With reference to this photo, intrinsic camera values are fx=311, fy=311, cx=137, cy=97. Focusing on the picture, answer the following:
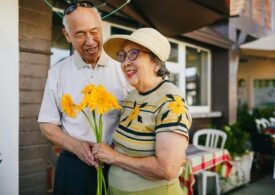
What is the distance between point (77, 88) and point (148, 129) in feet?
1.92

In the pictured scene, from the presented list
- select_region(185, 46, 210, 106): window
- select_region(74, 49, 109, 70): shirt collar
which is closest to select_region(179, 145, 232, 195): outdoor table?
select_region(185, 46, 210, 106): window

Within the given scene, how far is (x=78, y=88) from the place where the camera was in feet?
5.94

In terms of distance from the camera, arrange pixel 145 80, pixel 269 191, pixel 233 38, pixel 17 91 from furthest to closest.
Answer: pixel 233 38 → pixel 269 191 → pixel 17 91 → pixel 145 80

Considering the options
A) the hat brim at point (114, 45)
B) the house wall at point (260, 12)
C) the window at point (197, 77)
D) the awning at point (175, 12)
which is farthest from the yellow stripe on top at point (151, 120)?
the house wall at point (260, 12)

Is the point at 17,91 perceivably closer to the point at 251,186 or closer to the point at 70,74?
the point at 70,74

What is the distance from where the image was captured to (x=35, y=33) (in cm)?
294

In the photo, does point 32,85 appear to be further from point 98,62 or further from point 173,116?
point 173,116

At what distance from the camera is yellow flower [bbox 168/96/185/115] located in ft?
4.50

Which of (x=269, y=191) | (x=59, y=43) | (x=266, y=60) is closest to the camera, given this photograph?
(x=59, y=43)

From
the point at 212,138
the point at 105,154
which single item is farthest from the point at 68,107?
the point at 212,138

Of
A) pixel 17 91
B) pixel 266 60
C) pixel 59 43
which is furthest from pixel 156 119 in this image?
pixel 266 60

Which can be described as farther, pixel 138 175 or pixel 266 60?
pixel 266 60

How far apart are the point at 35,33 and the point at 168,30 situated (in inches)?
72.3

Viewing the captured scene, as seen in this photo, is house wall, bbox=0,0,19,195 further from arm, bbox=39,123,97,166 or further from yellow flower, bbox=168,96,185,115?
yellow flower, bbox=168,96,185,115
